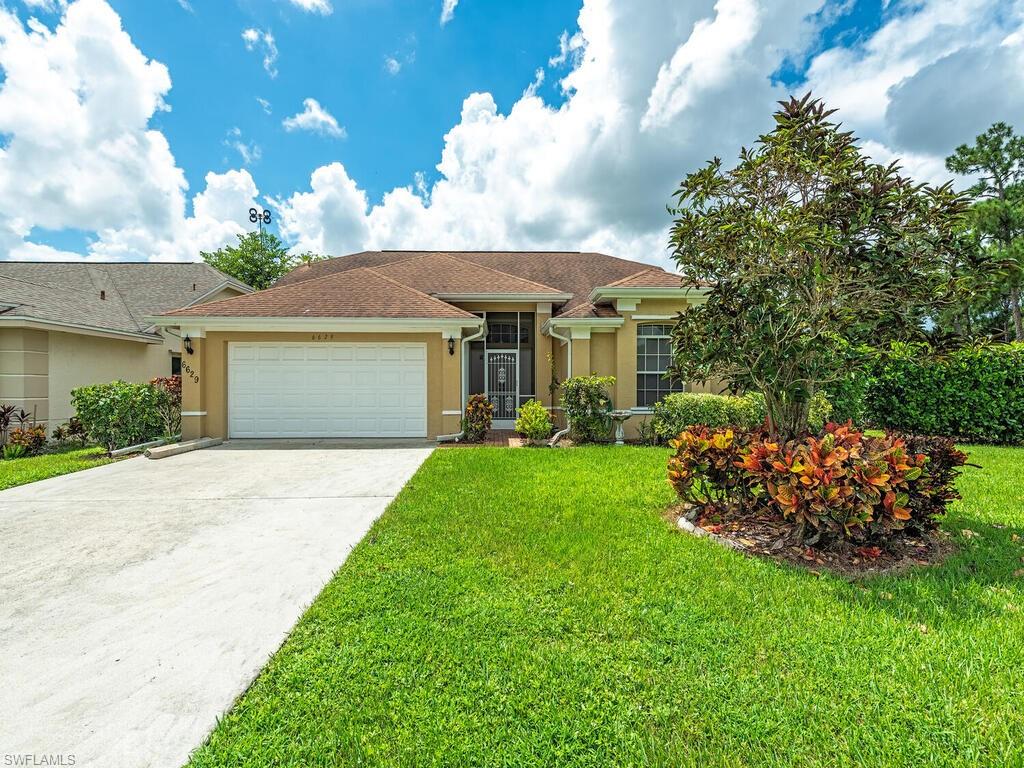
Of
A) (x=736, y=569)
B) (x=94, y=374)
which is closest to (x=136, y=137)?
(x=94, y=374)

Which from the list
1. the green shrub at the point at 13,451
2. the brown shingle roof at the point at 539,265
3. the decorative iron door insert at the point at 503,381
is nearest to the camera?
the green shrub at the point at 13,451

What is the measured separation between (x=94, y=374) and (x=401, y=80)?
43.4 ft

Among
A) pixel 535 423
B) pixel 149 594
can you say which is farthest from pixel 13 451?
pixel 535 423

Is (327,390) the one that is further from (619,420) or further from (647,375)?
(647,375)

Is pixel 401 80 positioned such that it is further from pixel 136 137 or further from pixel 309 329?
pixel 136 137

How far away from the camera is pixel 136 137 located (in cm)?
1609

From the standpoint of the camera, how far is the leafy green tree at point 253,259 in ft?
111

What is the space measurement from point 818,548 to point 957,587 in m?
0.94

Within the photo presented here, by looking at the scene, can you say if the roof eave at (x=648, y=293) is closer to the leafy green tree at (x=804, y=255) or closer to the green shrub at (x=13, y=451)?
the leafy green tree at (x=804, y=255)

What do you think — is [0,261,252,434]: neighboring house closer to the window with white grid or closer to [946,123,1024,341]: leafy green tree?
the window with white grid

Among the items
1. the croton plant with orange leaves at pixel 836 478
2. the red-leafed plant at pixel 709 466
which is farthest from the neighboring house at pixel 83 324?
the croton plant with orange leaves at pixel 836 478

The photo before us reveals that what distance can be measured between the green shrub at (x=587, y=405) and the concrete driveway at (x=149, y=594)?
474 centimetres

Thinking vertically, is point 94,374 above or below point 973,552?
above

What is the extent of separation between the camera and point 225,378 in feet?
36.0
